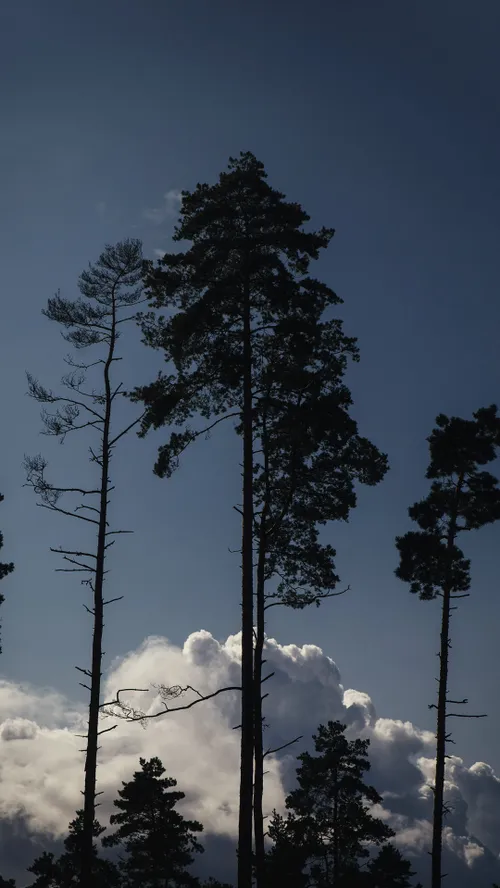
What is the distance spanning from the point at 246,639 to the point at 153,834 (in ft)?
85.0

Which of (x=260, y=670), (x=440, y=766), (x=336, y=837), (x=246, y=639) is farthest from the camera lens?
(x=336, y=837)

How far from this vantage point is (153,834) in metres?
38.6

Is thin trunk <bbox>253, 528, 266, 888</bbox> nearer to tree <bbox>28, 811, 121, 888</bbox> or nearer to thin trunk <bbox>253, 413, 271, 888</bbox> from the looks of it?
thin trunk <bbox>253, 413, 271, 888</bbox>

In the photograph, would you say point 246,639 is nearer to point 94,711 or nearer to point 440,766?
point 94,711

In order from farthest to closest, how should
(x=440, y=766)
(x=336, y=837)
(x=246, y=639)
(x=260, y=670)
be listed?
(x=336, y=837) → (x=440, y=766) → (x=260, y=670) → (x=246, y=639)

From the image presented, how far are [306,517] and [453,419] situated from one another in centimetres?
763

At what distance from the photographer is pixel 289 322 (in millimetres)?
19219

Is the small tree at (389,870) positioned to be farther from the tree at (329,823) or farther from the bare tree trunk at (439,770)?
the bare tree trunk at (439,770)

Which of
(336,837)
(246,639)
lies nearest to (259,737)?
(246,639)

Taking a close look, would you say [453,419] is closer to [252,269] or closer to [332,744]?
[252,269]

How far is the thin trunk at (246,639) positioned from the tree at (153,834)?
2440cm

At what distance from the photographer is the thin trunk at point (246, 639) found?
16188 mm

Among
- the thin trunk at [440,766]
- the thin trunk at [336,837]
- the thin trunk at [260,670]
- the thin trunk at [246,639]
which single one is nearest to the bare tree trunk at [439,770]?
the thin trunk at [440,766]

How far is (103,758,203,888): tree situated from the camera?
126 ft
